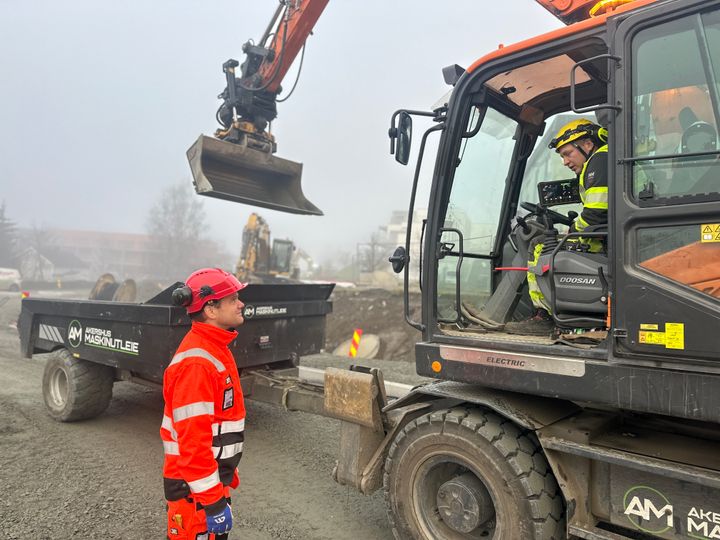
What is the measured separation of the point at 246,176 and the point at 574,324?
5.23 metres

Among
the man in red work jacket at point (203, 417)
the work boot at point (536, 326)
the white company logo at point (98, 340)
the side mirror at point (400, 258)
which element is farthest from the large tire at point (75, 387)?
the work boot at point (536, 326)

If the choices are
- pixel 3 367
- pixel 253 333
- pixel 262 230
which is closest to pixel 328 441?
pixel 253 333

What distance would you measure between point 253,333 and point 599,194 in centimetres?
341

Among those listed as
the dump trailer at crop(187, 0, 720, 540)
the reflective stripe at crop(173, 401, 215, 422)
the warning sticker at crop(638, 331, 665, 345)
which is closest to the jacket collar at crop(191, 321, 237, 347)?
the reflective stripe at crop(173, 401, 215, 422)

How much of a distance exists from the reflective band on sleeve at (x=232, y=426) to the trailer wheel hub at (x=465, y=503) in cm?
114

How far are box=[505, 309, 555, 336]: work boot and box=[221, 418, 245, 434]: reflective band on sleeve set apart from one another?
1591 mm

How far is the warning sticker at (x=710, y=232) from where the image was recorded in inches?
75.5

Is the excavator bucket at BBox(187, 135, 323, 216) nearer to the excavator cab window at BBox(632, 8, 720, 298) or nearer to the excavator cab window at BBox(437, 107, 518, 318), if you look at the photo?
the excavator cab window at BBox(437, 107, 518, 318)

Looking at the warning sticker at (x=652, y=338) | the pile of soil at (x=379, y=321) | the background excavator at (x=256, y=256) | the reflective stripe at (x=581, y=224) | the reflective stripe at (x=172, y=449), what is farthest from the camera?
the background excavator at (x=256, y=256)

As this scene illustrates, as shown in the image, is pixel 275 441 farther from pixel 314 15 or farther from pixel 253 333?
pixel 314 15

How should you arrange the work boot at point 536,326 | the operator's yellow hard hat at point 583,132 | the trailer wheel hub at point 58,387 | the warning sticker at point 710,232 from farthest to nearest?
the trailer wheel hub at point 58,387 → the work boot at point 536,326 → the operator's yellow hard hat at point 583,132 → the warning sticker at point 710,232

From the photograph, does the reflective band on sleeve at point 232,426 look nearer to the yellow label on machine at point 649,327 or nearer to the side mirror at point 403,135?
the side mirror at point 403,135

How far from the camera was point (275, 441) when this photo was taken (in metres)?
4.82

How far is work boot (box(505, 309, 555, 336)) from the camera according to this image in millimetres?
2848
